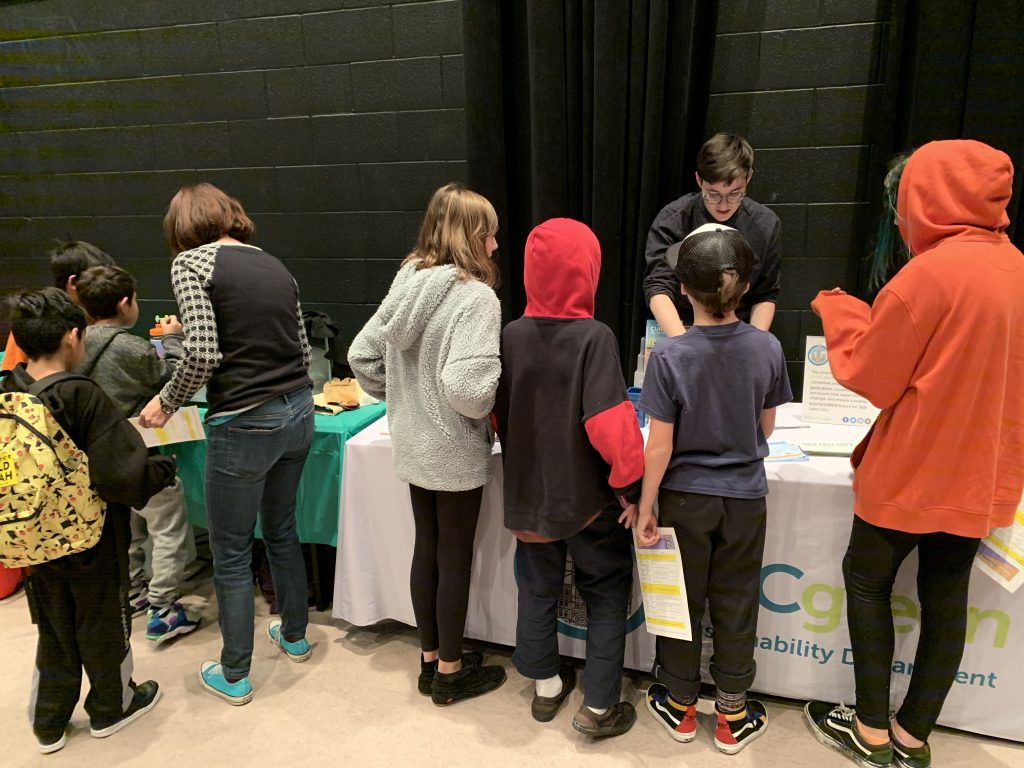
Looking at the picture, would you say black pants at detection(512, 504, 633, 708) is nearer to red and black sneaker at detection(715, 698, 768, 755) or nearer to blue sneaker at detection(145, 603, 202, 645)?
red and black sneaker at detection(715, 698, 768, 755)

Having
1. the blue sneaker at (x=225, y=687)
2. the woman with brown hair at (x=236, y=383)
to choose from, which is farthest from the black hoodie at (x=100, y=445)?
the blue sneaker at (x=225, y=687)

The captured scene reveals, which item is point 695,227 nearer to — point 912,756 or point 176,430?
point 912,756

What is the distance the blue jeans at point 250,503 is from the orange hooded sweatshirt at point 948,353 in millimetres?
1341

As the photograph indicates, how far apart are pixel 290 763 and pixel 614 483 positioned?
3.56 feet

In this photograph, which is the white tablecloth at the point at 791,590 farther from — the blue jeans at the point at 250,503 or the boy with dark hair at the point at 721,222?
the boy with dark hair at the point at 721,222

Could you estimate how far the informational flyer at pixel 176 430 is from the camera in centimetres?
207

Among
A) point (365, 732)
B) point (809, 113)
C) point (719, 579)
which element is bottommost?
point (365, 732)

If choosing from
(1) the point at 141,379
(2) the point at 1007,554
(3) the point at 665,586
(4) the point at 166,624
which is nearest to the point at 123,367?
(1) the point at 141,379

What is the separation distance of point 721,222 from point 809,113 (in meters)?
0.75

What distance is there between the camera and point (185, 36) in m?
2.97

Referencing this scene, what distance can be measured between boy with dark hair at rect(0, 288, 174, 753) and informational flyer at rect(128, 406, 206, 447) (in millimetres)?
381

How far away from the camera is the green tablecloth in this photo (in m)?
2.14

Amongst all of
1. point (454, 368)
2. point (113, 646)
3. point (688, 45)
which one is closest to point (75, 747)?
point (113, 646)

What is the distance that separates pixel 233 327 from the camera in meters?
1.69
